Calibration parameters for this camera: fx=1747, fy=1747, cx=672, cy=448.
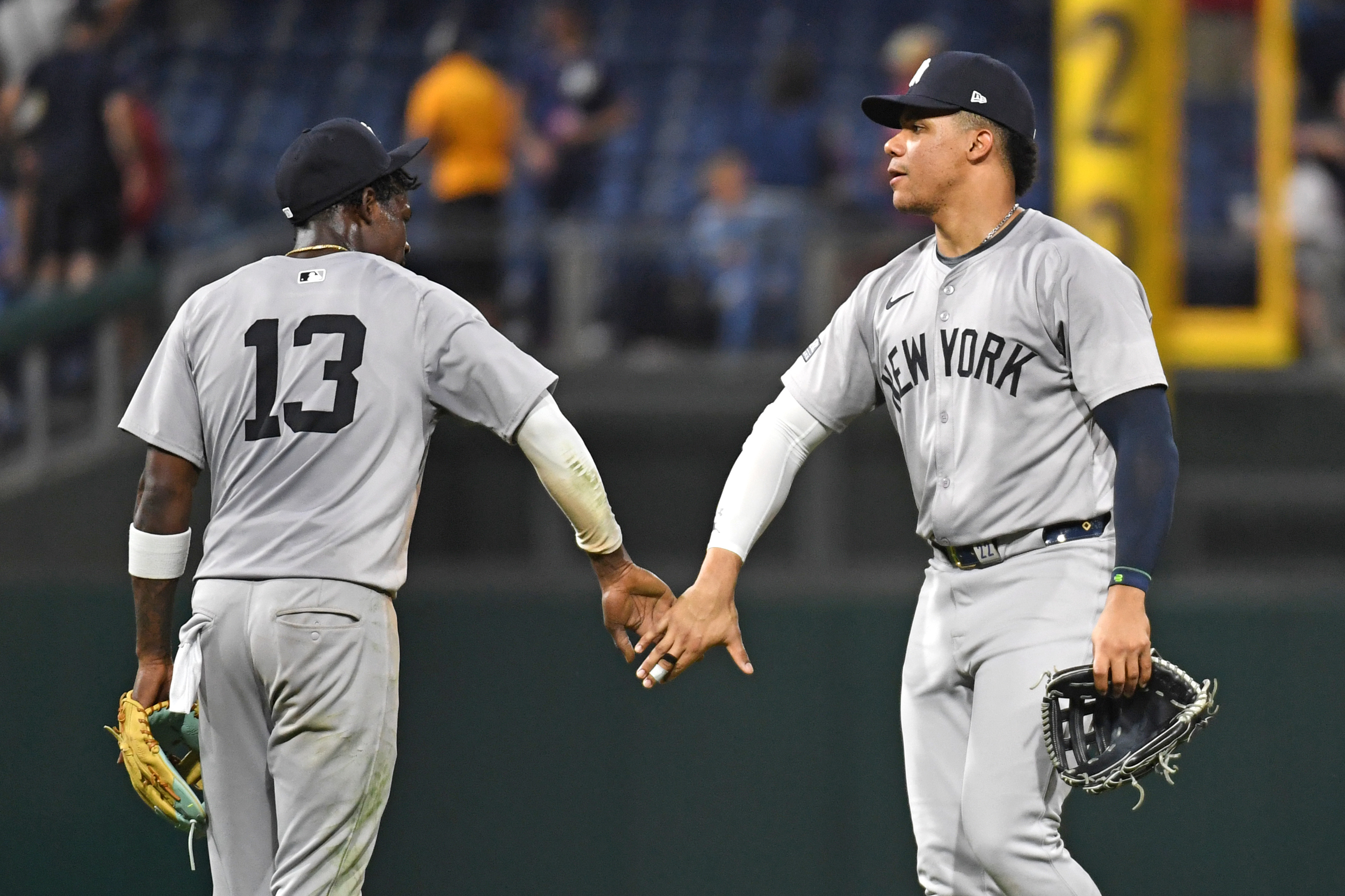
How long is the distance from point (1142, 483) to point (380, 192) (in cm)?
177

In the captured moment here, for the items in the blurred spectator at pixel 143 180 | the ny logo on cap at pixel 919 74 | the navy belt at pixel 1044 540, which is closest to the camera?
the navy belt at pixel 1044 540

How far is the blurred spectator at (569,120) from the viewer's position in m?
9.16

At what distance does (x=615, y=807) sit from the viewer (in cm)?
668

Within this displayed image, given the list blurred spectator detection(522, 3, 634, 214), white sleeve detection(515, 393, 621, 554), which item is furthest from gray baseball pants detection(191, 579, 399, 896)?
blurred spectator detection(522, 3, 634, 214)

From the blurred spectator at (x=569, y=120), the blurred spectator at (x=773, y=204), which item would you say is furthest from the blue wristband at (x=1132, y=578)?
the blurred spectator at (x=569, y=120)

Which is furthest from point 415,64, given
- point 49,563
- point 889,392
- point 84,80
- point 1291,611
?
point 889,392

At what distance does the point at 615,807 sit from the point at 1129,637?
3514mm

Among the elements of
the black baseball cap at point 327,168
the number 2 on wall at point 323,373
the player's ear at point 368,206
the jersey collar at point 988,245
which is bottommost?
the number 2 on wall at point 323,373

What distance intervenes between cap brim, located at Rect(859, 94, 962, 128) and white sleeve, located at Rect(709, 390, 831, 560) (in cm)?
68

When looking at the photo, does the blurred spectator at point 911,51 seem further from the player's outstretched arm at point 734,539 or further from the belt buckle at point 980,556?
the belt buckle at point 980,556

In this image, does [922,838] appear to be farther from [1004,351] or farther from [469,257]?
[469,257]

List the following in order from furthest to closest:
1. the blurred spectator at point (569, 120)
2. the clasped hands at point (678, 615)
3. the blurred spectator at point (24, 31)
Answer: the blurred spectator at point (569, 120) → the blurred spectator at point (24, 31) → the clasped hands at point (678, 615)

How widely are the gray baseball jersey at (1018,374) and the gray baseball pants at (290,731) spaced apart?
1.29 meters

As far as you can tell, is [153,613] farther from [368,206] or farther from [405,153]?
[405,153]
